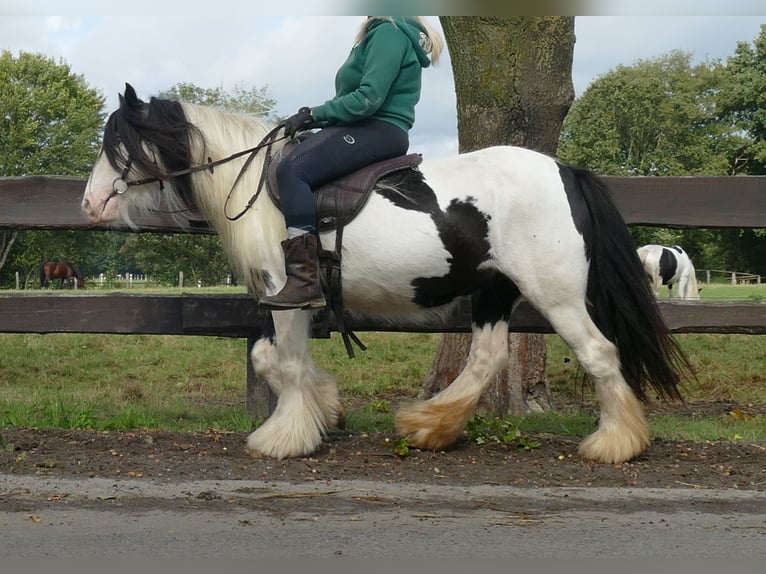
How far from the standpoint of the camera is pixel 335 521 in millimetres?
4012

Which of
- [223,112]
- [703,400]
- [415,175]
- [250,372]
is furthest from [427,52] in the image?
[703,400]

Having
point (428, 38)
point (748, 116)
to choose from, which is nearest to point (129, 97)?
point (428, 38)

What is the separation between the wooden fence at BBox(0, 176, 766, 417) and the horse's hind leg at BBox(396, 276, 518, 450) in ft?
2.05

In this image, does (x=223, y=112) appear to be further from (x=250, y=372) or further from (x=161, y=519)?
(x=161, y=519)

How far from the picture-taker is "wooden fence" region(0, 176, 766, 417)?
6500 mm

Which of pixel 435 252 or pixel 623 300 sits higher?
pixel 435 252

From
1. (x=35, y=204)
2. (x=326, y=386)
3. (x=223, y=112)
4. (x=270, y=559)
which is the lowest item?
(x=270, y=559)

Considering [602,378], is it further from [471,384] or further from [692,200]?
[692,200]

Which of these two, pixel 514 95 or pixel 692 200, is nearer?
pixel 692 200

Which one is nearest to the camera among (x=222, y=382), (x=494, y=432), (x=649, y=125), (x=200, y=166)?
(x=200, y=166)

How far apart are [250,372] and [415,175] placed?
2.18 meters

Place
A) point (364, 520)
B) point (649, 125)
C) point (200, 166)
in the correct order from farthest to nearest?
point (649, 125), point (200, 166), point (364, 520)

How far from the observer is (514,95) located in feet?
23.6

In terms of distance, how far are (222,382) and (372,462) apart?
17.6 ft
